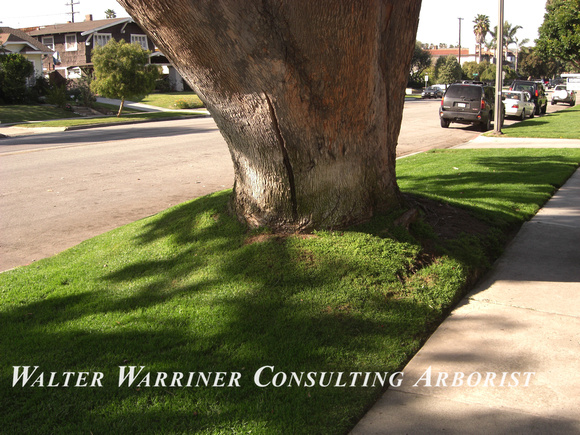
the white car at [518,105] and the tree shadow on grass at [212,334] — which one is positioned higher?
the white car at [518,105]

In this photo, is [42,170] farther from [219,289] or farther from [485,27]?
[485,27]

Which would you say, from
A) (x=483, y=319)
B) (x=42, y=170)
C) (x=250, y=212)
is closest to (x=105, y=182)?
(x=42, y=170)

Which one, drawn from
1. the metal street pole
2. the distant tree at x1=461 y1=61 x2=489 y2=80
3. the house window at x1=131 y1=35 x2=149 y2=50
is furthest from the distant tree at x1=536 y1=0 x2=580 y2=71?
the distant tree at x1=461 y1=61 x2=489 y2=80

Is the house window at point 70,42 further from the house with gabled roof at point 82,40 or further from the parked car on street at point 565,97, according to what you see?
the parked car on street at point 565,97

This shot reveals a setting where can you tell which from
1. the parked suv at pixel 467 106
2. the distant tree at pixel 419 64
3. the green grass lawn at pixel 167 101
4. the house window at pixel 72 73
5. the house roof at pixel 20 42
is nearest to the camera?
the parked suv at pixel 467 106

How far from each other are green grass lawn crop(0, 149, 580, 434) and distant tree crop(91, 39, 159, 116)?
26.8 metres

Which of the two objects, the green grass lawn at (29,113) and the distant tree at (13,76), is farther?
the distant tree at (13,76)

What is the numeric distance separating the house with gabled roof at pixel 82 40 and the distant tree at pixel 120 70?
22.6 meters

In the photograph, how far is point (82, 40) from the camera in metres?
54.4

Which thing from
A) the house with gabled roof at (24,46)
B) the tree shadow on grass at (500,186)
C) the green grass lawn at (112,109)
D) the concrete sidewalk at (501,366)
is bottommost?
the concrete sidewalk at (501,366)

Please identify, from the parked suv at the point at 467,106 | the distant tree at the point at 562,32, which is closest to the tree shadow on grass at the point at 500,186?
the parked suv at the point at 467,106

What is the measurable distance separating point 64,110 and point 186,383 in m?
35.2

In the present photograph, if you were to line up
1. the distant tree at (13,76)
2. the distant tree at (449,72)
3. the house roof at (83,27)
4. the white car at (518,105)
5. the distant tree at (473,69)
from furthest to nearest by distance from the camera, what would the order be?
the distant tree at (473,69) → the distant tree at (449,72) → the house roof at (83,27) → the distant tree at (13,76) → the white car at (518,105)

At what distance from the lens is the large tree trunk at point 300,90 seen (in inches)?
159
